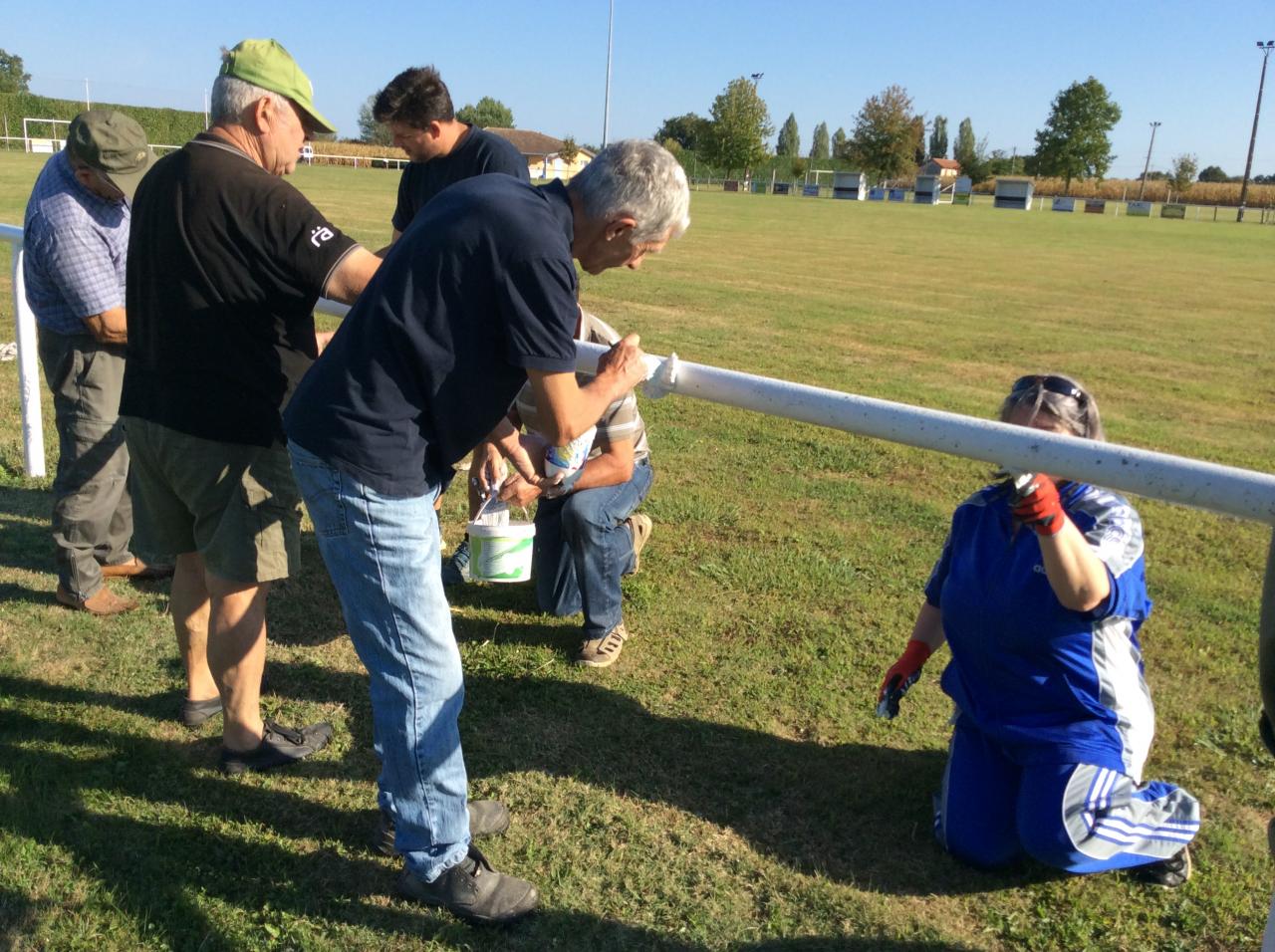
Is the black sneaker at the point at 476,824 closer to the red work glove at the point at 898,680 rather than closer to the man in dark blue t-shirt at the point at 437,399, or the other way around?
the man in dark blue t-shirt at the point at 437,399

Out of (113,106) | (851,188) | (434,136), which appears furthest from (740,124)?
(434,136)

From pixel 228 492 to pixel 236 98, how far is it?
1.06 m

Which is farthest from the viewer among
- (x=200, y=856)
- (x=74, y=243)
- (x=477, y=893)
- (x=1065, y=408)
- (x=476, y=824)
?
(x=74, y=243)

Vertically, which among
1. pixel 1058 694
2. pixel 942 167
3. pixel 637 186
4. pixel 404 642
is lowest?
pixel 1058 694

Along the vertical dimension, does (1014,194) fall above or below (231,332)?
above

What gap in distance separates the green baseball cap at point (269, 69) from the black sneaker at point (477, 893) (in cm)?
205

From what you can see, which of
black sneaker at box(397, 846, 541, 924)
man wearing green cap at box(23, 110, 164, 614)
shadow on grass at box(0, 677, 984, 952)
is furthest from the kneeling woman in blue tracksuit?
man wearing green cap at box(23, 110, 164, 614)

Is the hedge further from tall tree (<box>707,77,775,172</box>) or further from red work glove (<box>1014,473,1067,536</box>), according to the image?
red work glove (<box>1014,473,1067,536</box>)

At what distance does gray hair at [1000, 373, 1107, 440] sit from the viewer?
2576 millimetres

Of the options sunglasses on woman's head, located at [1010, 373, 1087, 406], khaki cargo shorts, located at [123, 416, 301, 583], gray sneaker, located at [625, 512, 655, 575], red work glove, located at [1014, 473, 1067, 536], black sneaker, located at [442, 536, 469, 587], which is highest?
sunglasses on woman's head, located at [1010, 373, 1087, 406]

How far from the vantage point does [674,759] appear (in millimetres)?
3254

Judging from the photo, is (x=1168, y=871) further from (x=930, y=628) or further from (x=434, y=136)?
(x=434, y=136)

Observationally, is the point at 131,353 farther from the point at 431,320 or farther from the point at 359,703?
the point at 359,703

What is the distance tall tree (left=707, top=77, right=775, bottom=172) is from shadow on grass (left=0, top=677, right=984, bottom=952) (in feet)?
256
